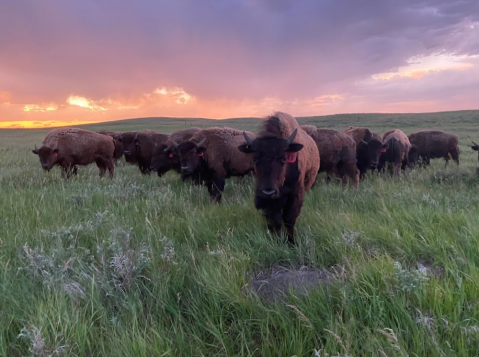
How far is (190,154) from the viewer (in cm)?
884

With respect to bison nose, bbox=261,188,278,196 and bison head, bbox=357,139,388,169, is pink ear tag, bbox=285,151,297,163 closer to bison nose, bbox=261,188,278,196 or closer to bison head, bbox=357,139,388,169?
bison nose, bbox=261,188,278,196

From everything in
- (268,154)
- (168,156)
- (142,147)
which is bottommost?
(168,156)

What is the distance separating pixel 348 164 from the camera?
10320 mm

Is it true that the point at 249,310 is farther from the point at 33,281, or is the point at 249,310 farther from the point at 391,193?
the point at 391,193

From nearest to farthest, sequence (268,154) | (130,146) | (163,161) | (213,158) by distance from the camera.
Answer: (268,154) → (213,158) → (163,161) → (130,146)

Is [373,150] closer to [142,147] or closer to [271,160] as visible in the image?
[271,160]

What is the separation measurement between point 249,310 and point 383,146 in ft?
37.4

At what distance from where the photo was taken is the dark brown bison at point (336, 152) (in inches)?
397

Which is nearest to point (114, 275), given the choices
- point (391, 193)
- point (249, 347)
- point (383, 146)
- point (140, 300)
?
point (140, 300)

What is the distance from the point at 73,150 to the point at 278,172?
1022cm

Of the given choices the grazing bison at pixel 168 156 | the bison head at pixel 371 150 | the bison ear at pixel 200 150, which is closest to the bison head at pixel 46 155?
the grazing bison at pixel 168 156

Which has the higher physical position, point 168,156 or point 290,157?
point 290,157

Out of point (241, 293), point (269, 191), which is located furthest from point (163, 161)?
point (241, 293)

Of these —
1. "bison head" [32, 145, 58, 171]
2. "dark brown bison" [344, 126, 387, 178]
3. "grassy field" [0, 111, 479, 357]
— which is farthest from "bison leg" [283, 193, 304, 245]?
"bison head" [32, 145, 58, 171]
